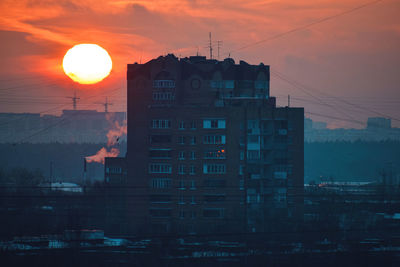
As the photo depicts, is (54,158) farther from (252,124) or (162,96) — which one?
(252,124)

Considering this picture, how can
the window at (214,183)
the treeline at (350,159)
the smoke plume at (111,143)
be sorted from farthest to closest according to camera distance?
1. the treeline at (350,159)
2. the smoke plume at (111,143)
3. the window at (214,183)

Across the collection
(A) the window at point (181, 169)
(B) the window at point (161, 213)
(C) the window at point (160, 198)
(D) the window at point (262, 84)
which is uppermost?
(D) the window at point (262, 84)

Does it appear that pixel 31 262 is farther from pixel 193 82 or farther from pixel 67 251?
pixel 193 82

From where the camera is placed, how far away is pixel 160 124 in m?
30.9

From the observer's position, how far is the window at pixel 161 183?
101ft

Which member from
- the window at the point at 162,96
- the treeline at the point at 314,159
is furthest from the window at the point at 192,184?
the treeline at the point at 314,159

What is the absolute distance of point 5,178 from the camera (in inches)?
2023

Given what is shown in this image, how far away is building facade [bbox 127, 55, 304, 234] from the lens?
30.1 m

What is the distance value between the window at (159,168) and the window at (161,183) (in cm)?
39

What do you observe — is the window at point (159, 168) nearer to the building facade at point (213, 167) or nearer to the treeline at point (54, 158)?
the building facade at point (213, 167)

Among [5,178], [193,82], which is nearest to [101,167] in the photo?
[5,178]

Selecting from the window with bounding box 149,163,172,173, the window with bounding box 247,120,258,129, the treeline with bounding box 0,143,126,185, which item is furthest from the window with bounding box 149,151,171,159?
the treeline with bounding box 0,143,126,185

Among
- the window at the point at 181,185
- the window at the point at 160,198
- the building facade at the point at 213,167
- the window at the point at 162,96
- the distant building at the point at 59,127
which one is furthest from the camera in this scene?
the distant building at the point at 59,127

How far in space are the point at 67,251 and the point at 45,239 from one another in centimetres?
493
